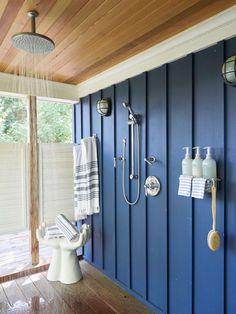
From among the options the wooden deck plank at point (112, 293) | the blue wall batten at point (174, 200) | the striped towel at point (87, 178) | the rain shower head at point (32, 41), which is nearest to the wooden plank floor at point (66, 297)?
the wooden deck plank at point (112, 293)

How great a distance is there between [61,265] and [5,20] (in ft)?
8.03

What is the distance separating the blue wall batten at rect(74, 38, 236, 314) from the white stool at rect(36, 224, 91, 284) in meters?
0.35

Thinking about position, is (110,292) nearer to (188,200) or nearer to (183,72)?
(188,200)

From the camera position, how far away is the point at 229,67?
5.06 ft

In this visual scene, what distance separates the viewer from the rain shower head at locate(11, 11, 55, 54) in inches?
62.4

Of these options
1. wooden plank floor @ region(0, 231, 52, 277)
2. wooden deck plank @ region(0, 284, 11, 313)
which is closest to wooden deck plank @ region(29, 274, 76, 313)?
wooden plank floor @ region(0, 231, 52, 277)

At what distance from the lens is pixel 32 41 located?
5.42 ft

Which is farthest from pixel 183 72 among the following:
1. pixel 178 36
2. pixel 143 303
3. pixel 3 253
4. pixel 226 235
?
pixel 3 253

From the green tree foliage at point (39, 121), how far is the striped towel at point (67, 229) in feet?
3.27

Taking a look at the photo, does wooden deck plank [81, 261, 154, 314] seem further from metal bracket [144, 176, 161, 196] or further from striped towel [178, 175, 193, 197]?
striped towel [178, 175, 193, 197]

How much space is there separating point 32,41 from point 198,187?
5.07ft

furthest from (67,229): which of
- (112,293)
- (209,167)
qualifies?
(209,167)

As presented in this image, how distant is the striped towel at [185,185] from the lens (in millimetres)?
1795

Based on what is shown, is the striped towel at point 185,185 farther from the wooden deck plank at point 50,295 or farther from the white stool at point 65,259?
the wooden deck plank at point 50,295
